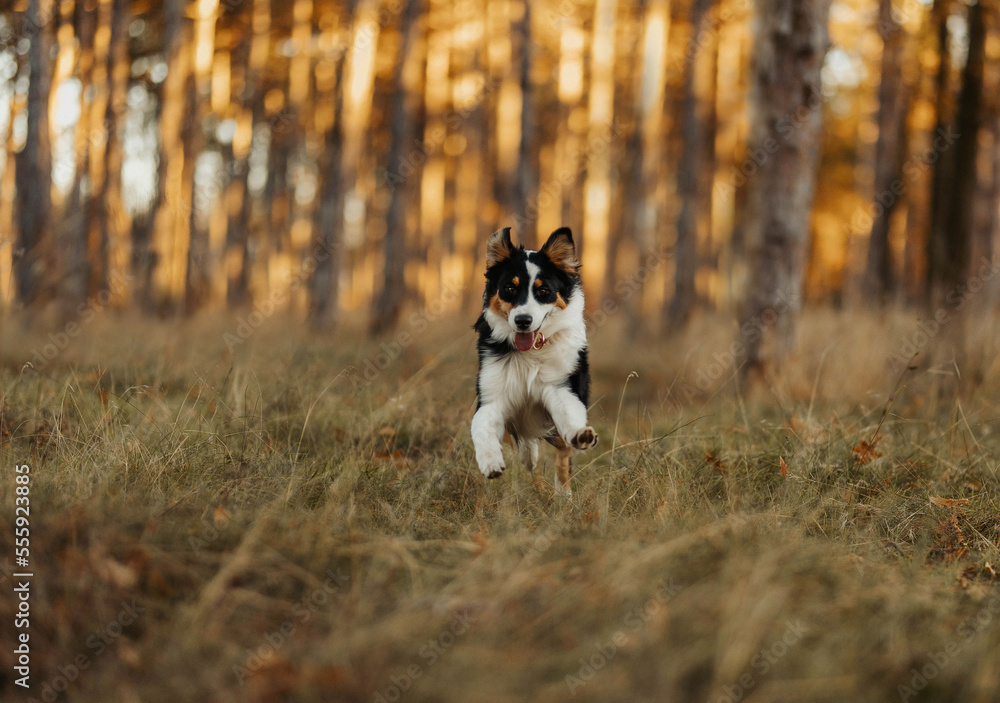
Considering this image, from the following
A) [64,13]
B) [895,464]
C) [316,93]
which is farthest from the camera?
[316,93]

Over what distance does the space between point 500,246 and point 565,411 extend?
1105mm

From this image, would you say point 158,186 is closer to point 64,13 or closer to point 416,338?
point 64,13

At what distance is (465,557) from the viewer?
9.71ft

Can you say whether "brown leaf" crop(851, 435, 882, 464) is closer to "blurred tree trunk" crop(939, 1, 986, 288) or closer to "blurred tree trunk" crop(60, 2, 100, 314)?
"blurred tree trunk" crop(939, 1, 986, 288)

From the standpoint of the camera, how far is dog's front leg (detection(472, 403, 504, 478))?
12.3 feet

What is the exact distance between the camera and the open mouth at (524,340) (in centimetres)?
425

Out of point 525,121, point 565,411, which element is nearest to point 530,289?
point 565,411

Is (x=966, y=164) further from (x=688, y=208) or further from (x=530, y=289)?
(x=688, y=208)

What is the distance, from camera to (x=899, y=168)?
682 inches

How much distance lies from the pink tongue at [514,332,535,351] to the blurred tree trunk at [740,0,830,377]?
150 inches

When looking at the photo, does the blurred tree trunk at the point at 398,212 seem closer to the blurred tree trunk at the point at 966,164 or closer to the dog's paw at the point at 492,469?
the blurred tree trunk at the point at 966,164

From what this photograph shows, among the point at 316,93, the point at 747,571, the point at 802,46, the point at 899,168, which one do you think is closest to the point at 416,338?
the point at 802,46

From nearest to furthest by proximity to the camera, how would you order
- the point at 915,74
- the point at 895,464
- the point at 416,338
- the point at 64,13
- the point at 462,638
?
1. the point at 462,638
2. the point at 895,464
3. the point at 416,338
4. the point at 64,13
5. the point at 915,74

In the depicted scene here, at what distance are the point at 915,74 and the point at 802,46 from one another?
1623 centimetres
